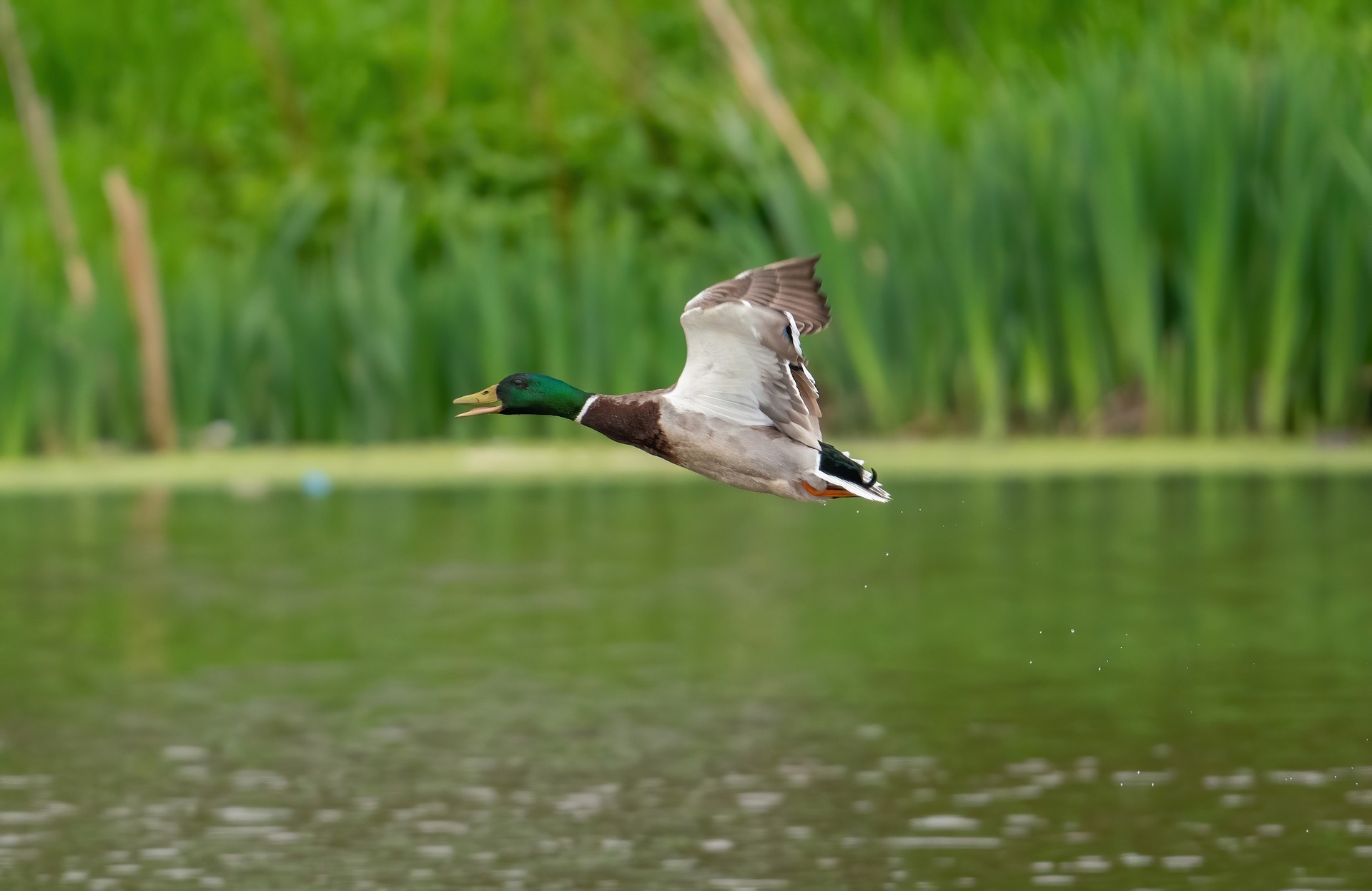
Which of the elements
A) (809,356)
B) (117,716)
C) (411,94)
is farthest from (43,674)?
(411,94)

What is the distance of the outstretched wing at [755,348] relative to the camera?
5340mm

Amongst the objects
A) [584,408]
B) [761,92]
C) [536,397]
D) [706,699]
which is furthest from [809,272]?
[761,92]

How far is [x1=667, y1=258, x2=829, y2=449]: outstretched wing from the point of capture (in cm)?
534

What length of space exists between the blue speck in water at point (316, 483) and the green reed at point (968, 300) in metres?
0.95

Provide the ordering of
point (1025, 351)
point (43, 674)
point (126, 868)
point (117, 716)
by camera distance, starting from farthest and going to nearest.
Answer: point (1025, 351) → point (43, 674) → point (117, 716) → point (126, 868)

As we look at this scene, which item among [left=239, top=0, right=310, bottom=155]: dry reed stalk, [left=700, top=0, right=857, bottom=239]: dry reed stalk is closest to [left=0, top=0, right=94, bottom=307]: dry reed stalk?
[left=239, top=0, right=310, bottom=155]: dry reed stalk

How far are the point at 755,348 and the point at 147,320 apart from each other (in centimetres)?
1018

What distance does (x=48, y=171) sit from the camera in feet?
57.4

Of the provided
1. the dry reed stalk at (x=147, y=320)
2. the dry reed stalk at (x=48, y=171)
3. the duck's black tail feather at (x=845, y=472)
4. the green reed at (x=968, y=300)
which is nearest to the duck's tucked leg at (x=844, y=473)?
the duck's black tail feather at (x=845, y=472)

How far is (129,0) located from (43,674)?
549 inches

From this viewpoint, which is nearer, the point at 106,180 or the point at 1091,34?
the point at 106,180

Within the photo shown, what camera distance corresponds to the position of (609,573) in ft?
36.7

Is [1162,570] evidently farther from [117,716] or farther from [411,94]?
[411,94]

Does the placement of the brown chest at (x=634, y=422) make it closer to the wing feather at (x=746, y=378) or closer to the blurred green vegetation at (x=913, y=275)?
the wing feather at (x=746, y=378)
